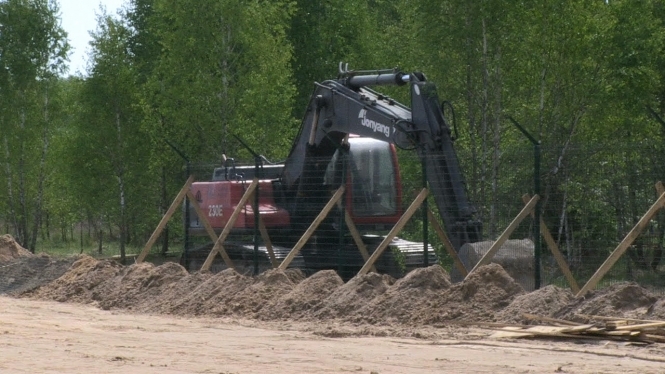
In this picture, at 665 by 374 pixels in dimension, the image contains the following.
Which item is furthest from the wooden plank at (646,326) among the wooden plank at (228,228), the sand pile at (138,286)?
the wooden plank at (228,228)

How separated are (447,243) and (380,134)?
293 cm

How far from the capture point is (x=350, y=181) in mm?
21719

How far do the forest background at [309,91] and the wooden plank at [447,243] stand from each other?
1771mm

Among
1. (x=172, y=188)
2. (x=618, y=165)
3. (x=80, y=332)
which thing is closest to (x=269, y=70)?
(x=172, y=188)

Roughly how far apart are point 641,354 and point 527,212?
208 inches

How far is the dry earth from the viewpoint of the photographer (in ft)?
41.4

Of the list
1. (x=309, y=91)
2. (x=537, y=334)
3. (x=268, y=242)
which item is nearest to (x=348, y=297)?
(x=537, y=334)

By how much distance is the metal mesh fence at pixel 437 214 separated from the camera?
19.1 meters

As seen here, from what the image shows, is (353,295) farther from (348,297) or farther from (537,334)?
(537,334)

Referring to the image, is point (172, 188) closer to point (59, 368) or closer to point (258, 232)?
point (258, 232)

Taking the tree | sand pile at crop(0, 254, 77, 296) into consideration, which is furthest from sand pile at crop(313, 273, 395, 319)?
the tree

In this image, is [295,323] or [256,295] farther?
[256,295]

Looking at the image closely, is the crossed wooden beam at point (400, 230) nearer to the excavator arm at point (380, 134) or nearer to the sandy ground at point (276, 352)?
the excavator arm at point (380, 134)

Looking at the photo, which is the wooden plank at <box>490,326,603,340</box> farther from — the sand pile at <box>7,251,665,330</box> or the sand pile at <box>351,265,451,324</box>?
the sand pile at <box>351,265,451,324</box>
